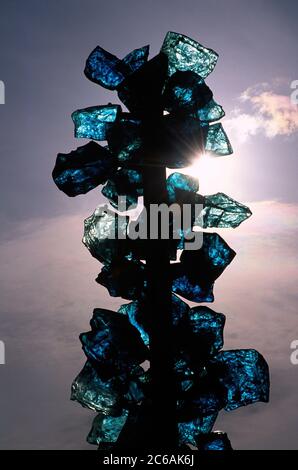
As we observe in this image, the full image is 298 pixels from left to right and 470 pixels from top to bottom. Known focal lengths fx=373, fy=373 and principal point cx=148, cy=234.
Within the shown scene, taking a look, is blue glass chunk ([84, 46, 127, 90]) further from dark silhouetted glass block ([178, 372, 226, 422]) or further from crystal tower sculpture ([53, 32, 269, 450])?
dark silhouetted glass block ([178, 372, 226, 422])

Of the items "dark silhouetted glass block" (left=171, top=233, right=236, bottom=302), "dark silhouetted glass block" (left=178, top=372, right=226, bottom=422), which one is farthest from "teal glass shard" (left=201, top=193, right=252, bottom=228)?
"dark silhouetted glass block" (left=178, top=372, right=226, bottom=422)

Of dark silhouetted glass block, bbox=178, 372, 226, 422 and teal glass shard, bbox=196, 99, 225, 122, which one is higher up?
teal glass shard, bbox=196, 99, 225, 122

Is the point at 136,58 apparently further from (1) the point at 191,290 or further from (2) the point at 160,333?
(2) the point at 160,333

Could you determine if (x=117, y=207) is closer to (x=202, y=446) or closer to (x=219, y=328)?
(x=219, y=328)

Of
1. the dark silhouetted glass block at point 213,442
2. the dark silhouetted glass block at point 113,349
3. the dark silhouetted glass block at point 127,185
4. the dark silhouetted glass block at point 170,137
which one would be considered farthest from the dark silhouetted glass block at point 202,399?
the dark silhouetted glass block at point 170,137

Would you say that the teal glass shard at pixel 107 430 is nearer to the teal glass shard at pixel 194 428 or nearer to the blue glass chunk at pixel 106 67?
the teal glass shard at pixel 194 428

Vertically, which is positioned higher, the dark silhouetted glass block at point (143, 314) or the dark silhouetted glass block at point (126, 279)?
the dark silhouetted glass block at point (126, 279)
